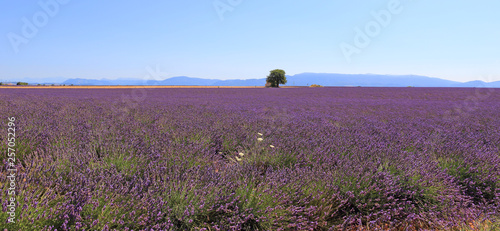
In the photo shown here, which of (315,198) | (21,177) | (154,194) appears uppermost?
(21,177)

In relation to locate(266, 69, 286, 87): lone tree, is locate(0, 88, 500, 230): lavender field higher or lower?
lower

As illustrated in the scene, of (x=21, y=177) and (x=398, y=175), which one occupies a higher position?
(x=21, y=177)

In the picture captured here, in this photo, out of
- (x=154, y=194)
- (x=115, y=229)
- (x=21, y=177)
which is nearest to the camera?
(x=115, y=229)

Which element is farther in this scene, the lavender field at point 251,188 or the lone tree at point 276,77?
the lone tree at point 276,77

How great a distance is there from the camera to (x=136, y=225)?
1.34 metres

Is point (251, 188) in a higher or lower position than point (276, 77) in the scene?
lower

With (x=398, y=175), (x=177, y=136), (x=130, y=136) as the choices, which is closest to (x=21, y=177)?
(x=130, y=136)

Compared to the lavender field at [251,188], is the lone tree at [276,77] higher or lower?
higher

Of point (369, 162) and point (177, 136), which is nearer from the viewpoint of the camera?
point (369, 162)

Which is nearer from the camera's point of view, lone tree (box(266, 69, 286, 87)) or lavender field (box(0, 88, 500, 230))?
lavender field (box(0, 88, 500, 230))

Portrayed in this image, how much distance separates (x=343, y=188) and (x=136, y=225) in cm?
142

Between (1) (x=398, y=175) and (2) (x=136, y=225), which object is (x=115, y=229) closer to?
(2) (x=136, y=225)

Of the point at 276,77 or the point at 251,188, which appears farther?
the point at 276,77

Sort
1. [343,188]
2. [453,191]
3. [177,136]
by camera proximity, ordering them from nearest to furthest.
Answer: [343,188], [453,191], [177,136]
